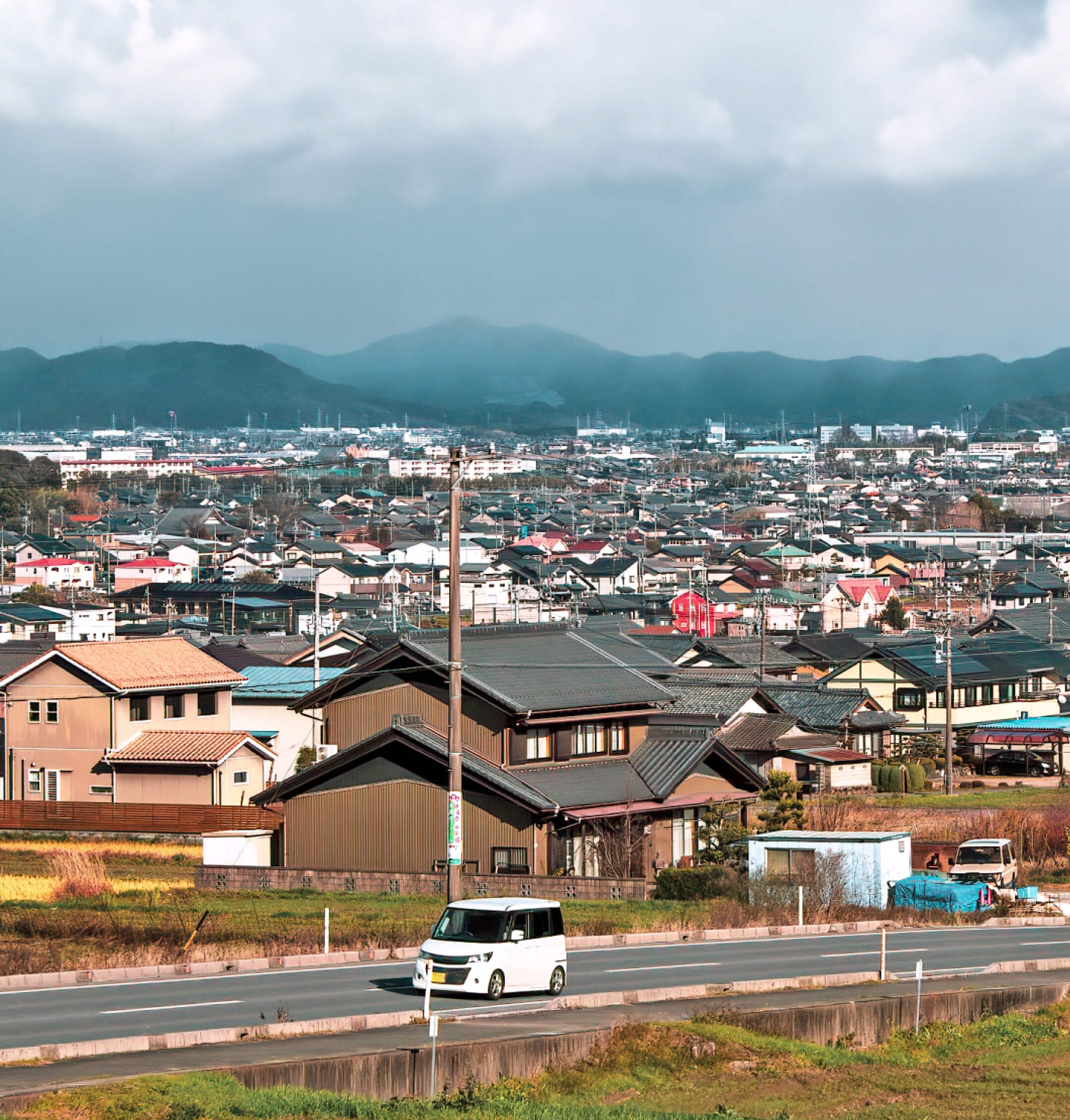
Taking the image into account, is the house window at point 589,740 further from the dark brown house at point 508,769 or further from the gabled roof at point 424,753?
the gabled roof at point 424,753

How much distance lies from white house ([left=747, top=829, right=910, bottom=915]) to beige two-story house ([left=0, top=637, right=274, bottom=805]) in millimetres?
12355

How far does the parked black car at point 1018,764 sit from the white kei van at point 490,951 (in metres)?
36.4

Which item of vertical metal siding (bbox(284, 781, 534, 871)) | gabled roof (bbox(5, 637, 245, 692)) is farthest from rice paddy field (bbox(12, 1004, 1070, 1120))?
gabled roof (bbox(5, 637, 245, 692))

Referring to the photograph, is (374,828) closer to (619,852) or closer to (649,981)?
(619,852)

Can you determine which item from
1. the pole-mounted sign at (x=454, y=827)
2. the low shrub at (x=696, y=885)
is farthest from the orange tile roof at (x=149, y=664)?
the pole-mounted sign at (x=454, y=827)

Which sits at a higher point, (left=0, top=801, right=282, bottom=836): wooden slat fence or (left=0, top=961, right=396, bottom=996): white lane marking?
(left=0, top=801, right=282, bottom=836): wooden slat fence

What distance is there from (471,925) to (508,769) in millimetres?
11720

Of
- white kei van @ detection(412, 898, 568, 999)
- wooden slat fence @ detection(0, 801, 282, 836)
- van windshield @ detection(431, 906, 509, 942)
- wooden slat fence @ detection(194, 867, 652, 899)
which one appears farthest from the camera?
wooden slat fence @ detection(0, 801, 282, 836)

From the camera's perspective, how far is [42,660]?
35.6 m

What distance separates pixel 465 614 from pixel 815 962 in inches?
2455

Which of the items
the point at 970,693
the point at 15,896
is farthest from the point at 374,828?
the point at 970,693

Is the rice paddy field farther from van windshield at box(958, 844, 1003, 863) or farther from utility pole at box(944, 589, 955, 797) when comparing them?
utility pole at box(944, 589, 955, 797)

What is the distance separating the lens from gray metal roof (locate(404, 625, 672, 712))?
28.5 meters

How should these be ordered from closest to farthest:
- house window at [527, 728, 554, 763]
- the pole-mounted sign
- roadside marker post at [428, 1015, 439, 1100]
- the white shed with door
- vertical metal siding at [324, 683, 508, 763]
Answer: roadside marker post at [428, 1015, 439, 1100], the pole-mounted sign, the white shed with door, vertical metal siding at [324, 683, 508, 763], house window at [527, 728, 554, 763]
